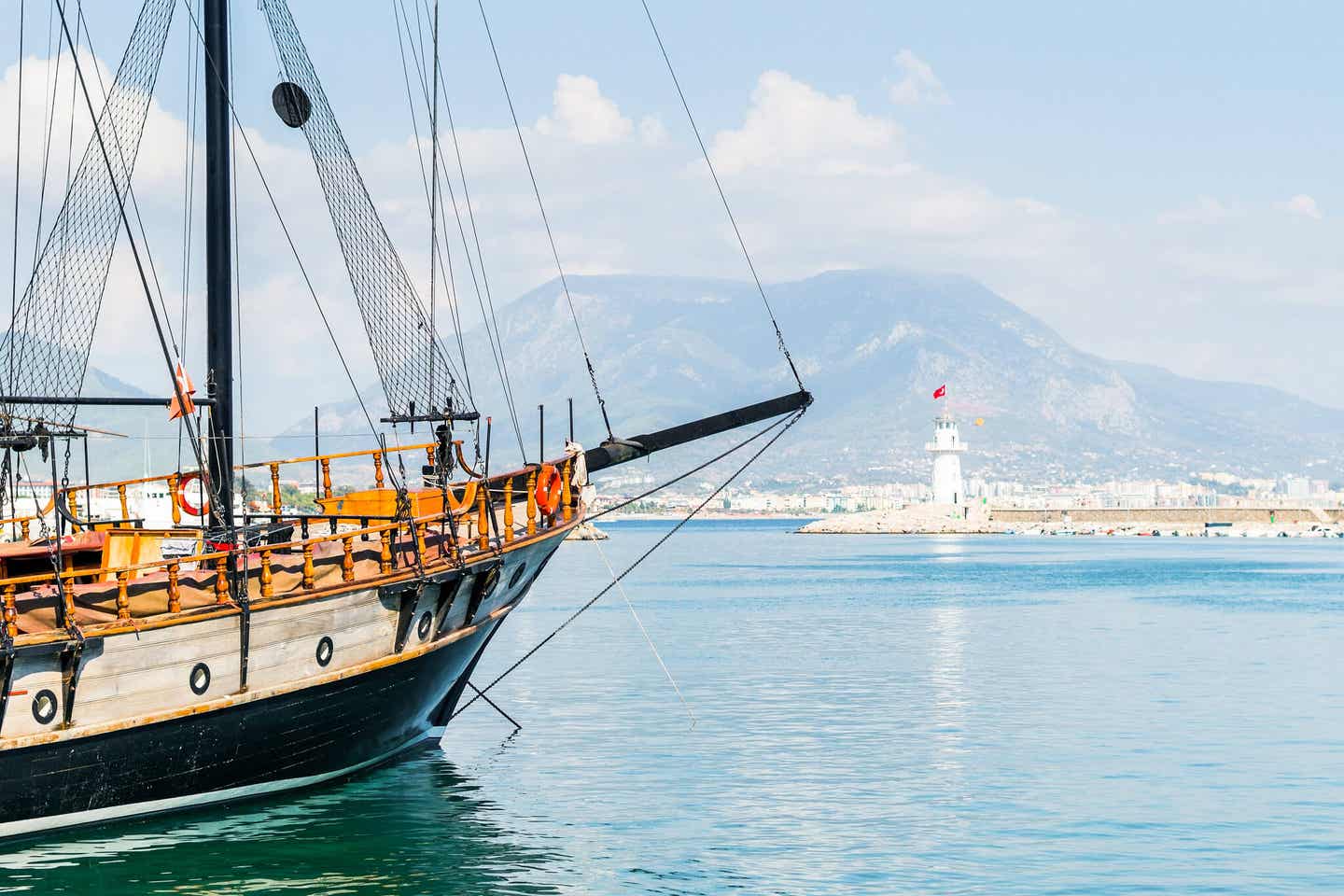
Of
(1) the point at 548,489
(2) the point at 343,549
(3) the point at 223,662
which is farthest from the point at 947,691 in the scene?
(3) the point at 223,662

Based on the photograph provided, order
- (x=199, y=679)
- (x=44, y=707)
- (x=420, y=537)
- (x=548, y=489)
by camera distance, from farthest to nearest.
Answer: (x=548, y=489), (x=420, y=537), (x=199, y=679), (x=44, y=707)

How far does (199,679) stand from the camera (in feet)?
61.4

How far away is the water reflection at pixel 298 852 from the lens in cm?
1738

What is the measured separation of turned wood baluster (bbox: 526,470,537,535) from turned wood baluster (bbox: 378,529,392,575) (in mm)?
3089

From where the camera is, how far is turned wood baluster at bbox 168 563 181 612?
720 inches

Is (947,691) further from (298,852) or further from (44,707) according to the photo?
(44,707)

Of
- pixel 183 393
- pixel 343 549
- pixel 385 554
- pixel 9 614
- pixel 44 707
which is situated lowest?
pixel 44 707

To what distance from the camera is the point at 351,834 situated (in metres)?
19.6

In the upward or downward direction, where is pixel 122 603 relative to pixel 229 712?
upward

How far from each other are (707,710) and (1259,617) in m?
33.6

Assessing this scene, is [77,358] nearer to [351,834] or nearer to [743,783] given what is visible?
[351,834]

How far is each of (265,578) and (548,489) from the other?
20.8 feet

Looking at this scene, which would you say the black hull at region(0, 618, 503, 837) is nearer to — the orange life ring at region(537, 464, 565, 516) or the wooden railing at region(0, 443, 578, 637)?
the wooden railing at region(0, 443, 578, 637)

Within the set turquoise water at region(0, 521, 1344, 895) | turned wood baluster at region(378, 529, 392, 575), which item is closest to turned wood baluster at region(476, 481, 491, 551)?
turned wood baluster at region(378, 529, 392, 575)
